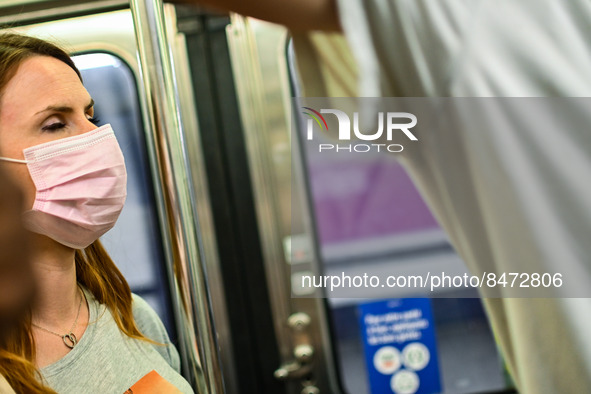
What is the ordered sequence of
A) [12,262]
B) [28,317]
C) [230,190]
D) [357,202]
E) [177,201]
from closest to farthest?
[12,262] → [28,317] → [177,201] → [357,202] → [230,190]

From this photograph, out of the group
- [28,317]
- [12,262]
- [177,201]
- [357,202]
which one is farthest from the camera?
[357,202]

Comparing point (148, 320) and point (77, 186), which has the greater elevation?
point (77, 186)

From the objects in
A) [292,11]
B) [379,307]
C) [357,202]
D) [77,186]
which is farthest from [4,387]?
[379,307]

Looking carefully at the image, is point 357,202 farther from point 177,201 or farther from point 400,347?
point 177,201

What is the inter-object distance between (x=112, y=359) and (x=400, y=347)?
1.78 metres

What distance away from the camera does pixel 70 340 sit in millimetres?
532

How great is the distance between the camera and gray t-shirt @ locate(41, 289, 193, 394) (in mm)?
517

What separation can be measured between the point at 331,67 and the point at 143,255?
315mm

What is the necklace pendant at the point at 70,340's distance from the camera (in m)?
0.53

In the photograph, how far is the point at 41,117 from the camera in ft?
1.70

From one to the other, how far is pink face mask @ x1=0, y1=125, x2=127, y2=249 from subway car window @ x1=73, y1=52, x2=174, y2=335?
0.02 metres

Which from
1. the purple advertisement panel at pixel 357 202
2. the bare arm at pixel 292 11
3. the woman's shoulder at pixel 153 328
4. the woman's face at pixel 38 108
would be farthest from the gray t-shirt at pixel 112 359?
the purple advertisement panel at pixel 357 202

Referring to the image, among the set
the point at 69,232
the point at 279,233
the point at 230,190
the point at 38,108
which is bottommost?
the point at 69,232

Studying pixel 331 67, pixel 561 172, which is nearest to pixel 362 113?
pixel 331 67
